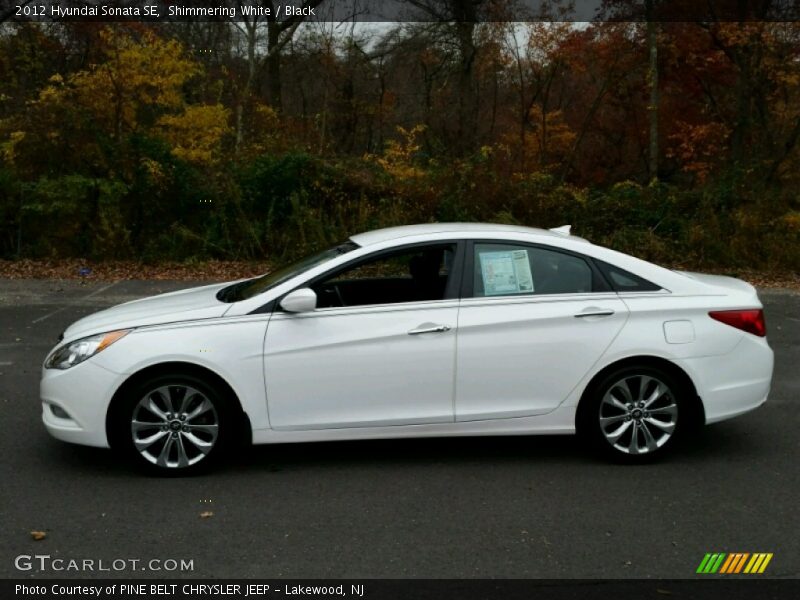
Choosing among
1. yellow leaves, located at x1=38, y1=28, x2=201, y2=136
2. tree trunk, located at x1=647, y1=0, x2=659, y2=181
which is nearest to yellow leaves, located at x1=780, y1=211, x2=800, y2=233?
tree trunk, located at x1=647, y1=0, x2=659, y2=181

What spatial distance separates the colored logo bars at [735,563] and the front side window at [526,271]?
2024 mm

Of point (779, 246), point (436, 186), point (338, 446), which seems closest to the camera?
point (338, 446)

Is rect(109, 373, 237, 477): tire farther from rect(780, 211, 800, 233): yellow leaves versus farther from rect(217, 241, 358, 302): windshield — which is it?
rect(780, 211, 800, 233): yellow leaves

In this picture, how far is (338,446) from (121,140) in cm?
1361

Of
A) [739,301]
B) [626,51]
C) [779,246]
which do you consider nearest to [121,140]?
[779,246]

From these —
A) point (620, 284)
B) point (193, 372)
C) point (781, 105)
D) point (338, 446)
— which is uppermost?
point (781, 105)

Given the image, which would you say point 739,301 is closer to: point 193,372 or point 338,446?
point 338,446

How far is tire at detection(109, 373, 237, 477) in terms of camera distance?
5.98 metres

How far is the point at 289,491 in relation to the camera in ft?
19.2

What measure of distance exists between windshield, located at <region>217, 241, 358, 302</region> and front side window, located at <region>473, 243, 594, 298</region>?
33.9 inches

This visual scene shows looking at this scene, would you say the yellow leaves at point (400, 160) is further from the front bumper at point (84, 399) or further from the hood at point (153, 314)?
the front bumper at point (84, 399)

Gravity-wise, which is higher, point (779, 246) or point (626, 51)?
point (626, 51)

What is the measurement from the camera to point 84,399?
19.6 feet
